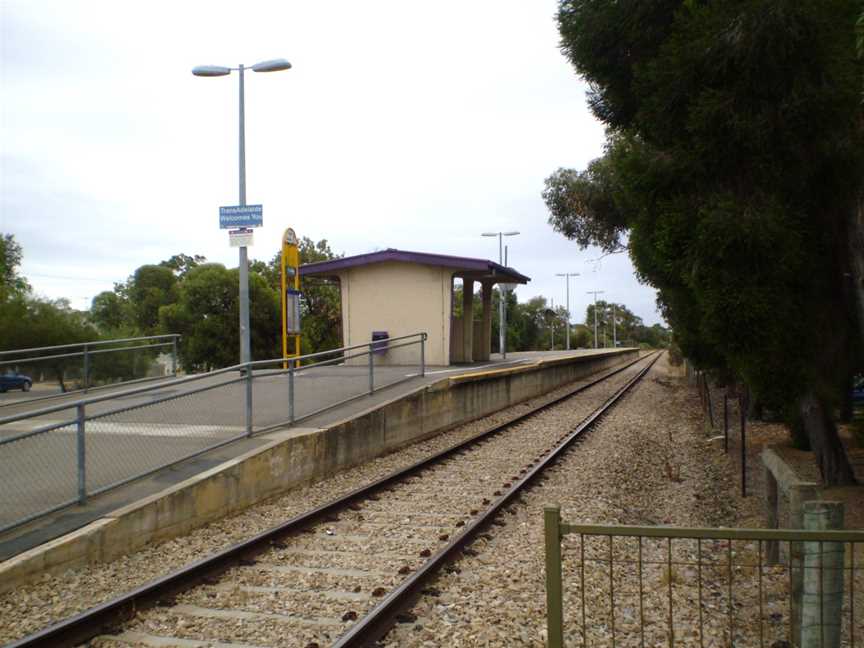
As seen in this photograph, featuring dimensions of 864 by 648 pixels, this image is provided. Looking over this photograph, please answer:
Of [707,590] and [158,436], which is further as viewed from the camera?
[158,436]

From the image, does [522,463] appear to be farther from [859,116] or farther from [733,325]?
[859,116]

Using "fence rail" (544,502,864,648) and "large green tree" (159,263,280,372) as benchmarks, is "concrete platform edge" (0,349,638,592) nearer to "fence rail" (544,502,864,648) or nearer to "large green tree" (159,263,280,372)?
"fence rail" (544,502,864,648)

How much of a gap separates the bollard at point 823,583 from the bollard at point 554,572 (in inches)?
49.3

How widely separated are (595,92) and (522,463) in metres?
5.48

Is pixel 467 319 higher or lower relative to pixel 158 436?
higher

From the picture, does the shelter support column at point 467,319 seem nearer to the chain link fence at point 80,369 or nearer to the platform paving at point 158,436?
the chain link fence at point 80,369

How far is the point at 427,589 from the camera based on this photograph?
18.4 ft

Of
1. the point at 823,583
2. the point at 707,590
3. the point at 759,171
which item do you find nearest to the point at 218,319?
the point at 759,171

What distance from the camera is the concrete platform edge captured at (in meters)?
5.91

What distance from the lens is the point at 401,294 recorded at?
20.5 m

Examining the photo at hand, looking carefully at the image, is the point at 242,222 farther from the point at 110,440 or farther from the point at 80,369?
the point at 110,440

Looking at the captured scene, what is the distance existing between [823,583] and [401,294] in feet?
56.7

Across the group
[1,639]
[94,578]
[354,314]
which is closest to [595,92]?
[94,578]

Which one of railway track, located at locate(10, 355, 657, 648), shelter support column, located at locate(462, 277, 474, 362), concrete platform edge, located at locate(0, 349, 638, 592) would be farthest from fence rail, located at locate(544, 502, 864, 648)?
shelter support column, located at locate(462, 277, 474, 362)
